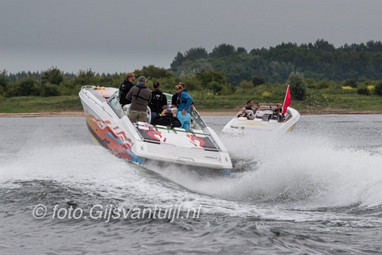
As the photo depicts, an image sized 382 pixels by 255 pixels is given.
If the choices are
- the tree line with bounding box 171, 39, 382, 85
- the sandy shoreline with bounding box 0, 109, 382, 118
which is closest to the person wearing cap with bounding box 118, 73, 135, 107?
the sandy shoreline with bounding box 0, 109, 382, 118

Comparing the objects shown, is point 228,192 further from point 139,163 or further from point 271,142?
point 271,142

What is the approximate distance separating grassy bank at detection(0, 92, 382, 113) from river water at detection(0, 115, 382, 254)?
32.4 m

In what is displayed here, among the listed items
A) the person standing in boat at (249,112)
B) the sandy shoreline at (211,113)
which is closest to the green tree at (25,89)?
the sandy shoreline at (211,113)

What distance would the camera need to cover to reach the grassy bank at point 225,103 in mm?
41938

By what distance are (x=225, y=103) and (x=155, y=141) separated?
1328 inches

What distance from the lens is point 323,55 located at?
16225 centimetres

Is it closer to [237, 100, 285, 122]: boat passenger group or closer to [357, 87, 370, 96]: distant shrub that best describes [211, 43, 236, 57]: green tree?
[357, 87, 370, 96]: distant shrub

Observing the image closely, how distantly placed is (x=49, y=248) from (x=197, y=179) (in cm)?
385

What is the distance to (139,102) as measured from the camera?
10000 mm

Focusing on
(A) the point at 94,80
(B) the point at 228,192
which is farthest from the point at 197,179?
(A) the point at 94,80

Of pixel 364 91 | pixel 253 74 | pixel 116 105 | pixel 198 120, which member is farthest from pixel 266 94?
pixel 253 74

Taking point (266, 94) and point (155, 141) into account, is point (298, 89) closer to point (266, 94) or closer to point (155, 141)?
point (266, 94)

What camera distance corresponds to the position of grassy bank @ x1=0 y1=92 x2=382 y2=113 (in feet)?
138

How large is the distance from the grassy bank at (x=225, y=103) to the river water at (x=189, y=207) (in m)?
32.4
